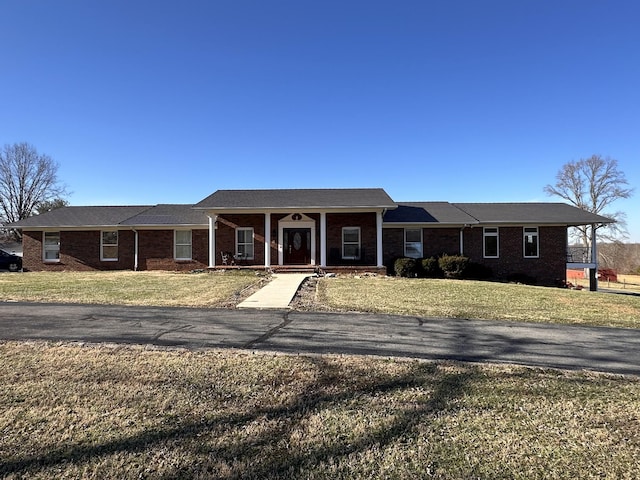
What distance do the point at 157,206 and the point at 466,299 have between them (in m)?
21.1

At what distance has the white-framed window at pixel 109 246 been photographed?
22.0 meters

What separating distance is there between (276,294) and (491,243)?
14.5 metres

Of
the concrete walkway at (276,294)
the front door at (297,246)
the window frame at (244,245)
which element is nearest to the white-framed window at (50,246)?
the window frame at (244,245)

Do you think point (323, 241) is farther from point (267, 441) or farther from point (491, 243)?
point (267, 441)

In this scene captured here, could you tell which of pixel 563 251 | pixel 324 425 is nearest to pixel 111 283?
pixel 324 425

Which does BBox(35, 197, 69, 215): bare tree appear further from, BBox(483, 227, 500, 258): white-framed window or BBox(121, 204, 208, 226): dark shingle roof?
BBox(483, 227, 500, 258): white-framed window

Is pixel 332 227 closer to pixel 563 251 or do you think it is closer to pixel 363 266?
pixel 363 266

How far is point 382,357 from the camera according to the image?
534 cm

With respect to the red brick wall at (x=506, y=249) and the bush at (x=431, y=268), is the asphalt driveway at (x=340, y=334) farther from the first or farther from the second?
the red brick wall at (x=506, y=249)

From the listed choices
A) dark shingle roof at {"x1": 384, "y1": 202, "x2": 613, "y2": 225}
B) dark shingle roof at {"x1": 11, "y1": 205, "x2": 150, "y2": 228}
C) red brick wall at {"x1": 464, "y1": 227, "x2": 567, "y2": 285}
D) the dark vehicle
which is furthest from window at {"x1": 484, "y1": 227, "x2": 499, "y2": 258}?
the dark vehicle

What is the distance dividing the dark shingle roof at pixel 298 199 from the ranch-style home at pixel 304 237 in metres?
0.06

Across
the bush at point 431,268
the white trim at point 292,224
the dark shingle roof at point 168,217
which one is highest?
the dark shingle roof at point 168,217

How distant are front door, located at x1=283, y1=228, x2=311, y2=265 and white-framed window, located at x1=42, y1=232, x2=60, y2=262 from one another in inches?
537

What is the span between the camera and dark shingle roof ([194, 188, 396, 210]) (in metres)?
18.8
